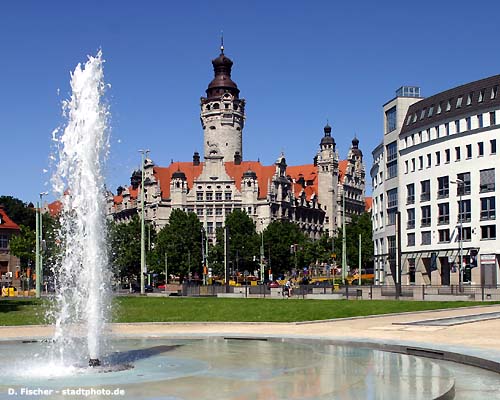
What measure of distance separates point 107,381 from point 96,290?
11.3 ft

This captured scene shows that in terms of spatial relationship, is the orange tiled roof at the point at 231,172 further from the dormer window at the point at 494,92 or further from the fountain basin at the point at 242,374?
the fountain basin at the point at 242,374

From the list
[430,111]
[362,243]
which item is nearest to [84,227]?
[430,111]

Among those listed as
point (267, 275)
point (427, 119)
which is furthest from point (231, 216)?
point (427, 119)

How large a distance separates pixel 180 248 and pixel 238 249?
9732mm

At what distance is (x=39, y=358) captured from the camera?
58.9 feet

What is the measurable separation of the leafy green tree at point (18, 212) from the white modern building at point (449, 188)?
7340 cm

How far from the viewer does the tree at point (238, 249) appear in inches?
4815

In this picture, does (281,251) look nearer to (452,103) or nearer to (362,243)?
(362,243)

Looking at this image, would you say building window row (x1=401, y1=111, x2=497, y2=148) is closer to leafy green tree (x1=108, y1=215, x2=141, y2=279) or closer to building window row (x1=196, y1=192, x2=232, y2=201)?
leafy green tree (x1=108, y1=215, x2=141, y2=279)

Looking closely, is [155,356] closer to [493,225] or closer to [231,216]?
[493,225]

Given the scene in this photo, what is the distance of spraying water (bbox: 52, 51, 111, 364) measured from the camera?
1694 centimetres

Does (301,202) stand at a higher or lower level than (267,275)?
higher

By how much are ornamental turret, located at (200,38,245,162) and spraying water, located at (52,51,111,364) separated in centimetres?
14665

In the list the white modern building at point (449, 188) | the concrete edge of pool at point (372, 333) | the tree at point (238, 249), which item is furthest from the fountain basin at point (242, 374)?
the tree at point (238, 249)
